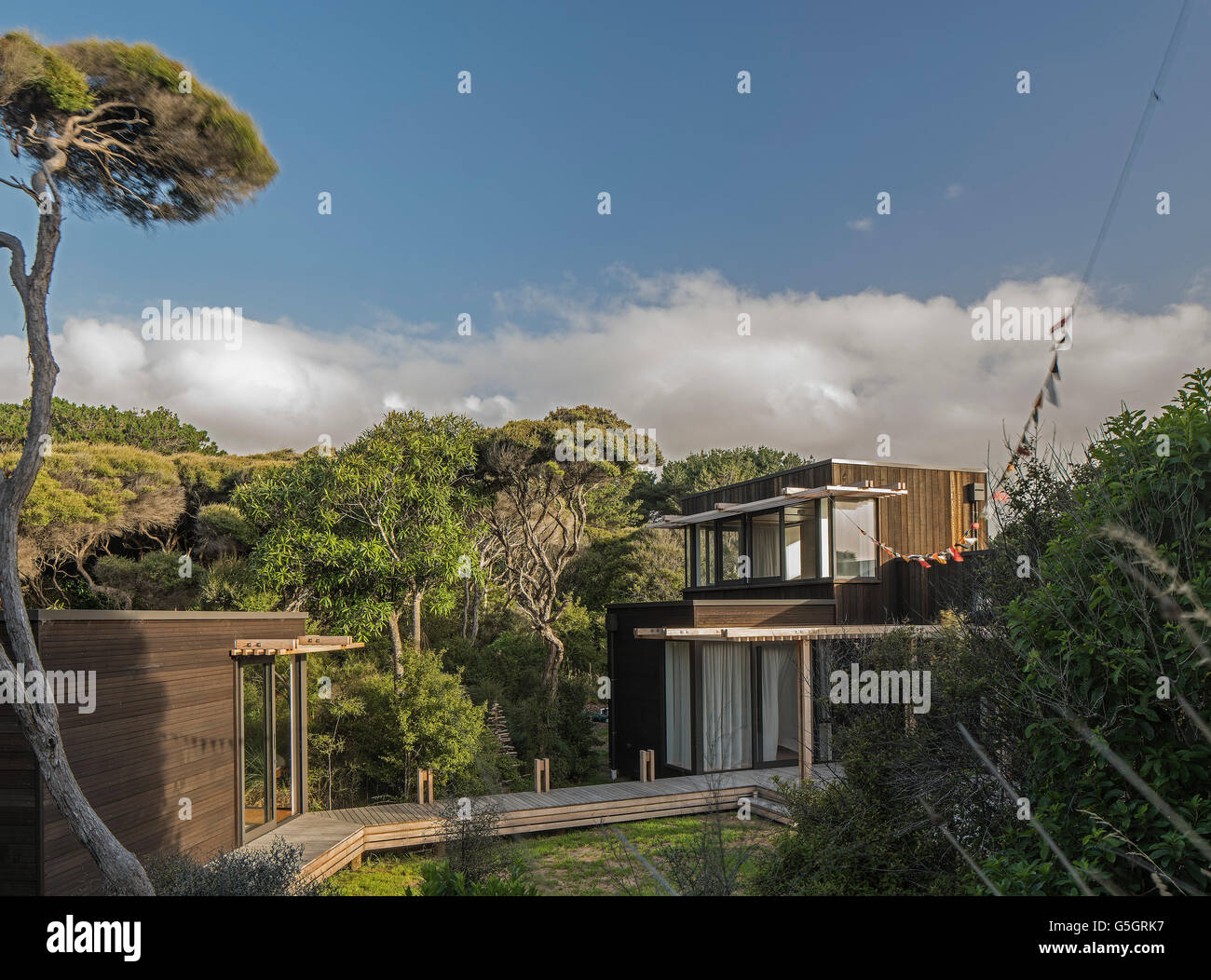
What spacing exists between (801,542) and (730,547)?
2500mm

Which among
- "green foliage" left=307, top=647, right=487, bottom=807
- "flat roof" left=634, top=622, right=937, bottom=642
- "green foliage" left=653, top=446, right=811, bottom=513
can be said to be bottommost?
"green foliage" left=307, top=647, right=487, bottom=807

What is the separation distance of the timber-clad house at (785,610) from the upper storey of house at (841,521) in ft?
0.08

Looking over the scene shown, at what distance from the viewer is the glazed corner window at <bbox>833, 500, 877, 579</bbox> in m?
13.9

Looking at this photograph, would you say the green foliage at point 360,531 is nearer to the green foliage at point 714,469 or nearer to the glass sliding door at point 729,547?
the glass sliding door at point 729,547

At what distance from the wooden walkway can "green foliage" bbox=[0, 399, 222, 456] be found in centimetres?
1459

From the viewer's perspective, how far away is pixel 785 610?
1352 centimetres

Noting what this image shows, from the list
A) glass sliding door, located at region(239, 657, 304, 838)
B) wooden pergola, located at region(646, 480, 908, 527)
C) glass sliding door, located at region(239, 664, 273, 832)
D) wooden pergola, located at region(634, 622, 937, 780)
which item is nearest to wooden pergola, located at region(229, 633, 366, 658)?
glass sliding door, located at region(239, 657, 304, 838)

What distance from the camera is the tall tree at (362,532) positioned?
46.5 feet

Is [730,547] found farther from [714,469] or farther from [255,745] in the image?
[714,469]

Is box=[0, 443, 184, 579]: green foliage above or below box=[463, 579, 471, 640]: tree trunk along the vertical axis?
above

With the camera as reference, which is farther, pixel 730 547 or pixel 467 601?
pixel 467 601

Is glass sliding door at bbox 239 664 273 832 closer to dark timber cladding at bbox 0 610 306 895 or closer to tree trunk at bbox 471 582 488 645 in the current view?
dark timber cladding at bbox 0 610 306 895

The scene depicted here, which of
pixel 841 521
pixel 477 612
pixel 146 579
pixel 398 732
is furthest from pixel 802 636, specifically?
pixel 146 579
